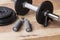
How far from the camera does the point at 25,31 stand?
73 centimetres

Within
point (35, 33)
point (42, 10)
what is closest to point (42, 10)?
point (42, 10)

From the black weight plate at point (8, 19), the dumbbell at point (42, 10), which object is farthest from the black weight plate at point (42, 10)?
the black weight plate at point (8, 19)

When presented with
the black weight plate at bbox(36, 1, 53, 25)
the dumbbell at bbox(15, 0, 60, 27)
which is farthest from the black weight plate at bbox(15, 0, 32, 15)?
the black weight plate at bbox(36, 1, 53, 25)

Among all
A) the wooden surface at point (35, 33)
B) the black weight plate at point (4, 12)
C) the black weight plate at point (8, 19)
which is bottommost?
the wooden surface at point (35, 33)

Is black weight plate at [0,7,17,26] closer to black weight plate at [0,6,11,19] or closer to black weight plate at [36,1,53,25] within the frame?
black weight plate at [0,6,11,19]

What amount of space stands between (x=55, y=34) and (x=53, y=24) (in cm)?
9

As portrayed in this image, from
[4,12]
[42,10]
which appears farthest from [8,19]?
[42,10]

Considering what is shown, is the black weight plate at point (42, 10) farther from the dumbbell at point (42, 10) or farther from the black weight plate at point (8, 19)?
the black weight plate at point (8, 19)

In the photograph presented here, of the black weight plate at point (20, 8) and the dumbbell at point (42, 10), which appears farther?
the black weight plate at point (20, 8)

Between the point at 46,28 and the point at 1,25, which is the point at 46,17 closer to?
the point at 46,28

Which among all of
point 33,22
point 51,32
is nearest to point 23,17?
point 33,22

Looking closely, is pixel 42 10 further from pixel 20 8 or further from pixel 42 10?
pixel 20 8

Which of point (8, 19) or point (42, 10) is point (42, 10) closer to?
point (42, 10)

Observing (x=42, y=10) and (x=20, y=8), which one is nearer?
(x=42, y=10)
